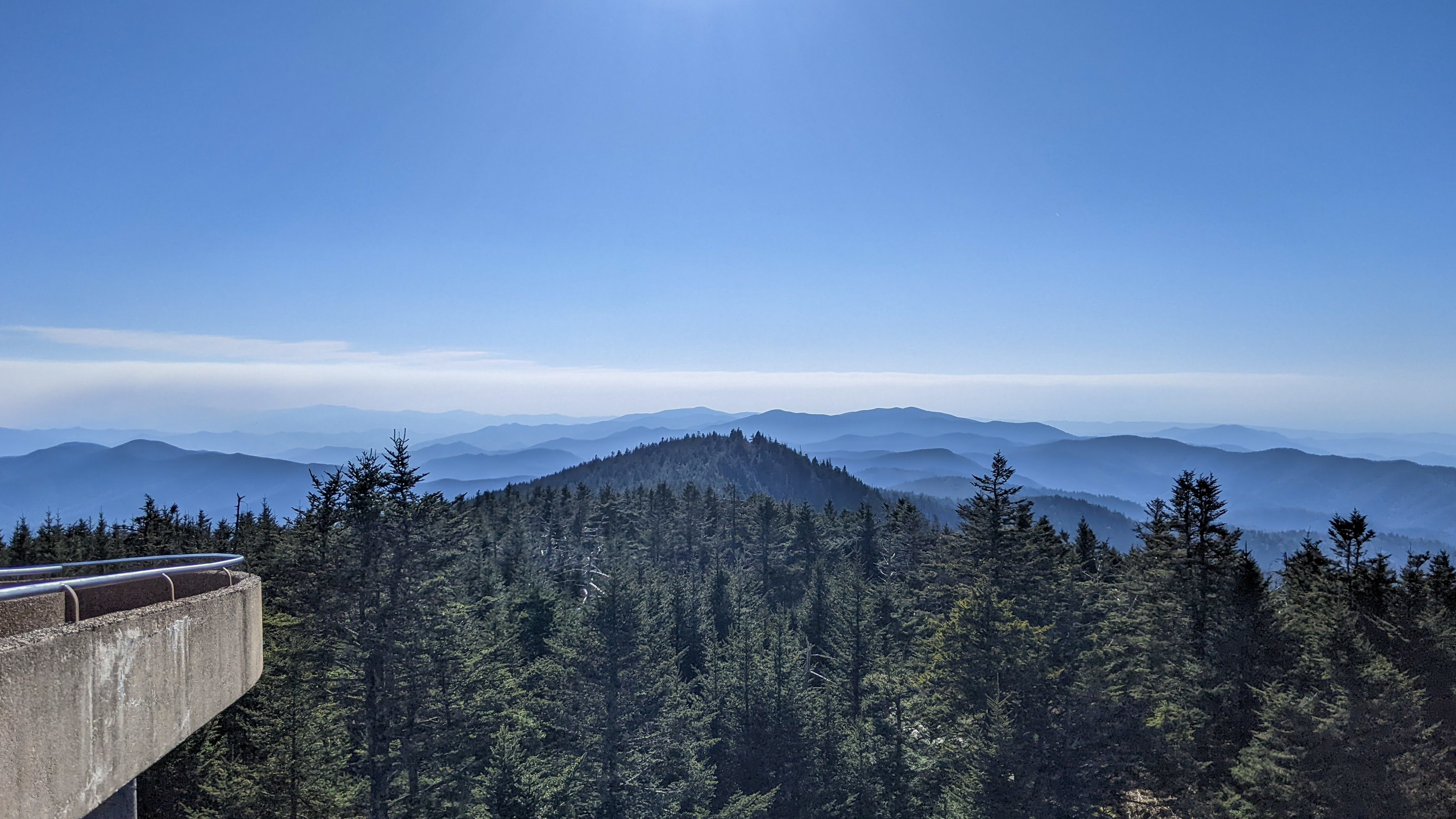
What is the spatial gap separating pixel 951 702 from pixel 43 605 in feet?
97.4

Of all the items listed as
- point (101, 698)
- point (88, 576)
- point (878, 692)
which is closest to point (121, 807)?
point (88, 576)

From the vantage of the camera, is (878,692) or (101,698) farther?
(878,692)

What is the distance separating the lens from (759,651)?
4141 centimetres

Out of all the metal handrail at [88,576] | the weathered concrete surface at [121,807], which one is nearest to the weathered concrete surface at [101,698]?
the metal handrail at [88,576]

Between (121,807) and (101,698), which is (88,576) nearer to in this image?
(101,698)

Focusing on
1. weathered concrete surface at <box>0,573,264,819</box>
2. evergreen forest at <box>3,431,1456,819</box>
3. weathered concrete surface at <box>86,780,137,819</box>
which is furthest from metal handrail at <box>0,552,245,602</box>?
evergreen forest at <box>3,431,1456,819</box>

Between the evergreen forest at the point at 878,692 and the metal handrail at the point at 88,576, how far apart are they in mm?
16933

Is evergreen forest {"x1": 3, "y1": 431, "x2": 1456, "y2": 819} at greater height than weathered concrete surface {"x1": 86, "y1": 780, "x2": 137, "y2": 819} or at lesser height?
lesser

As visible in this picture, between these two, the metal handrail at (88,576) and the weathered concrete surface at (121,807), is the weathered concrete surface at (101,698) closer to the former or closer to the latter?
the metal handrail at (88,576)

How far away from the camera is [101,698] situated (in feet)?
15.3

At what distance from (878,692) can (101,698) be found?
3778cm

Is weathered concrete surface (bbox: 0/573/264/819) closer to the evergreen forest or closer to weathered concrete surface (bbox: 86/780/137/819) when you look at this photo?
weathered concrete surface (bbox: 86/780/137/819)

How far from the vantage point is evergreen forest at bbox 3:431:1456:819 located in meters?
23.5

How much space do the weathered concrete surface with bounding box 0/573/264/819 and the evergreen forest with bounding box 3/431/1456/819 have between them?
18813mm
